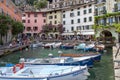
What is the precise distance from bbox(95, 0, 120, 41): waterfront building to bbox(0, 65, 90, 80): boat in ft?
155

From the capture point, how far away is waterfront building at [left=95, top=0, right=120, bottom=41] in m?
73.7

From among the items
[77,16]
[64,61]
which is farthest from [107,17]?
[64,61]

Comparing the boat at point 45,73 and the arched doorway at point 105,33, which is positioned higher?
the arched doorway at point 105,33

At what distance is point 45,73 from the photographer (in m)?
24.7

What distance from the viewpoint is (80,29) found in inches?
3797

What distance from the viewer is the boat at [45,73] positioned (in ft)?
72.7

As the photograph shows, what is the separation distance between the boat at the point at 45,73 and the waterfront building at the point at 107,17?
155ft

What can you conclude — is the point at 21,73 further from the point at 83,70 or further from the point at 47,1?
the point at 47,1

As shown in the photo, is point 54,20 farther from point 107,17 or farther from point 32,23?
point 107,17

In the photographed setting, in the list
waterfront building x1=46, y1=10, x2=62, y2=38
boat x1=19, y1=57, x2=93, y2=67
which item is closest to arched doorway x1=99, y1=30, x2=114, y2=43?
waterfront building x1=46, y1=10, x2=62, y2=38

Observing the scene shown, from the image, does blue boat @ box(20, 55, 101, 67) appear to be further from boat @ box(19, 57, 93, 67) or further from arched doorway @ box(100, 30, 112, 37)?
arched doorway @ box(100, 30, 112, 37)

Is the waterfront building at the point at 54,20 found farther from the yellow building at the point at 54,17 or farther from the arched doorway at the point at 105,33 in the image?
the arched doorway at the point at 105,33

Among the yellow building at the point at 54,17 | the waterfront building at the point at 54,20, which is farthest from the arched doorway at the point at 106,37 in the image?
the yellow building at the point at 54,17

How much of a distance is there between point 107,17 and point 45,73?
5362 centimetres
